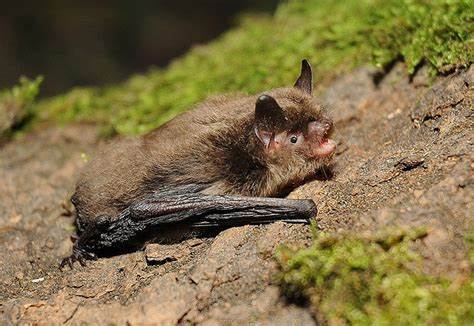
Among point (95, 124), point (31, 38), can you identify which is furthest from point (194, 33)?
point (95, 124)

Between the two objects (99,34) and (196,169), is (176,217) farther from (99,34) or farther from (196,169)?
(99,34)

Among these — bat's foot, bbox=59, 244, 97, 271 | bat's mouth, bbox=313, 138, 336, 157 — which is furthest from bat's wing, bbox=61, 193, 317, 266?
bat's mouth, bbox=313, 138, 336, 157

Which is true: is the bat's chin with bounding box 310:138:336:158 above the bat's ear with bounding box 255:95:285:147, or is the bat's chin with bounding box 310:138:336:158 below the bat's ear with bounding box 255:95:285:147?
below

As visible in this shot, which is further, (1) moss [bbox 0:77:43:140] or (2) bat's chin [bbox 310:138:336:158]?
(1) moss [bbox 0:77:43:140]

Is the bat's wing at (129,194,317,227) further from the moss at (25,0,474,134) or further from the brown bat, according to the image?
the moss at (25,0,474,134)

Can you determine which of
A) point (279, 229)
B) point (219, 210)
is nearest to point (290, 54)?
point (219, 210)

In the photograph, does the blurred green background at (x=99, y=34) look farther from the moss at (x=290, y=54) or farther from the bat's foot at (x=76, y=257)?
the bat's foot at (x=76, y=257)

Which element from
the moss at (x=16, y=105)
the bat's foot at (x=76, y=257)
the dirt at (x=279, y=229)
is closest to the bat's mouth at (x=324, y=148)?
the dirt at (x=279, y=229)
